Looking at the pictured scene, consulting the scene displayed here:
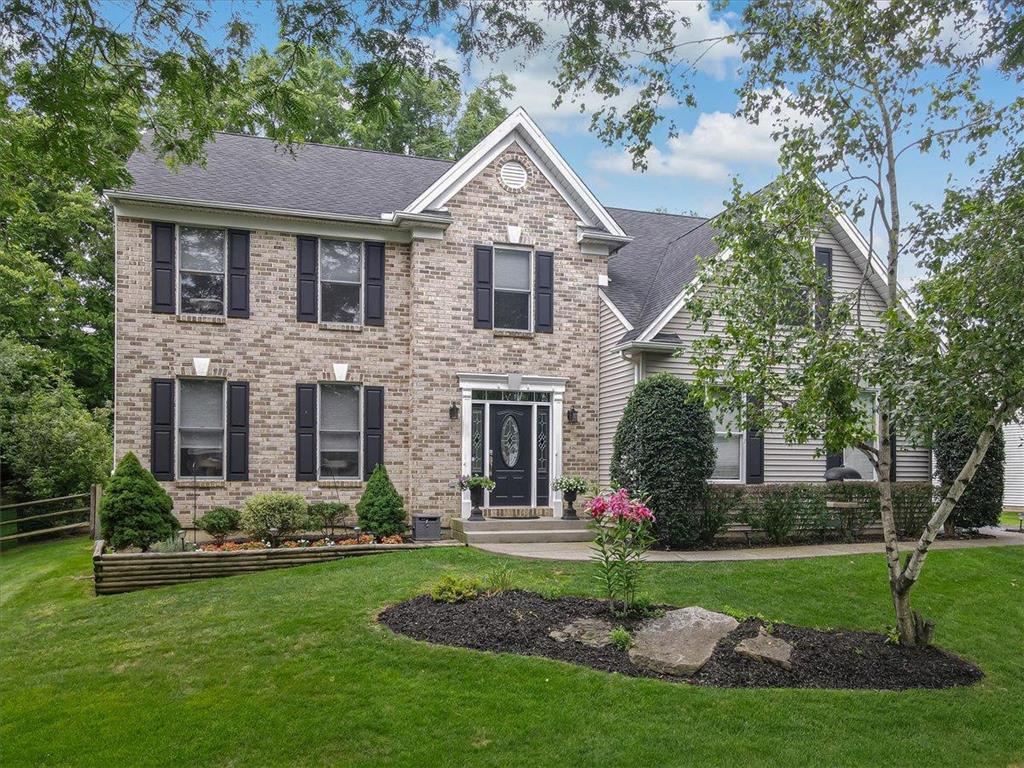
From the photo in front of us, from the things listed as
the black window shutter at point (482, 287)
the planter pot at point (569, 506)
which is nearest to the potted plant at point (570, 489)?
the planter pot at point (569, 506)

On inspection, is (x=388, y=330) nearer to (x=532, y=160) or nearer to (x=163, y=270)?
(x=163, y=270)

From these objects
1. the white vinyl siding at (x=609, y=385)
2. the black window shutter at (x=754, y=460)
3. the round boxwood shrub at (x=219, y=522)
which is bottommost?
the round boxwood shrub at (x=219, y=522)

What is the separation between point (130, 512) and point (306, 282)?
506 centimetres

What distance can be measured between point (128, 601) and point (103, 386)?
58.3 feet

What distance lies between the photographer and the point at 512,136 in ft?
48.9

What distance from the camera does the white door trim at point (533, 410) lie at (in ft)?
46.8

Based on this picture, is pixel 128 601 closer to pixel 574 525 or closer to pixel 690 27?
pixel 574 525

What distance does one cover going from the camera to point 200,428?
13.5m

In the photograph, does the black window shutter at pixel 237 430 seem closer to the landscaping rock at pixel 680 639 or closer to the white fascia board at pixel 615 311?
the white fascia board at pixel 615 311

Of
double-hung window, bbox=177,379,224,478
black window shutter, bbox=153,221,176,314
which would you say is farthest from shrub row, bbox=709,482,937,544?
black window shutter, bbox=153,221,176,314

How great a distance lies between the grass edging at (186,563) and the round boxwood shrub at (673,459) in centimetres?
443

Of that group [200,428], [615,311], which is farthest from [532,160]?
[200,428]

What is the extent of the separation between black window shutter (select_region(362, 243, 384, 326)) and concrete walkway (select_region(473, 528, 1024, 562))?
4.85 meters

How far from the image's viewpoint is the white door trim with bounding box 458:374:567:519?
14.3 metres
